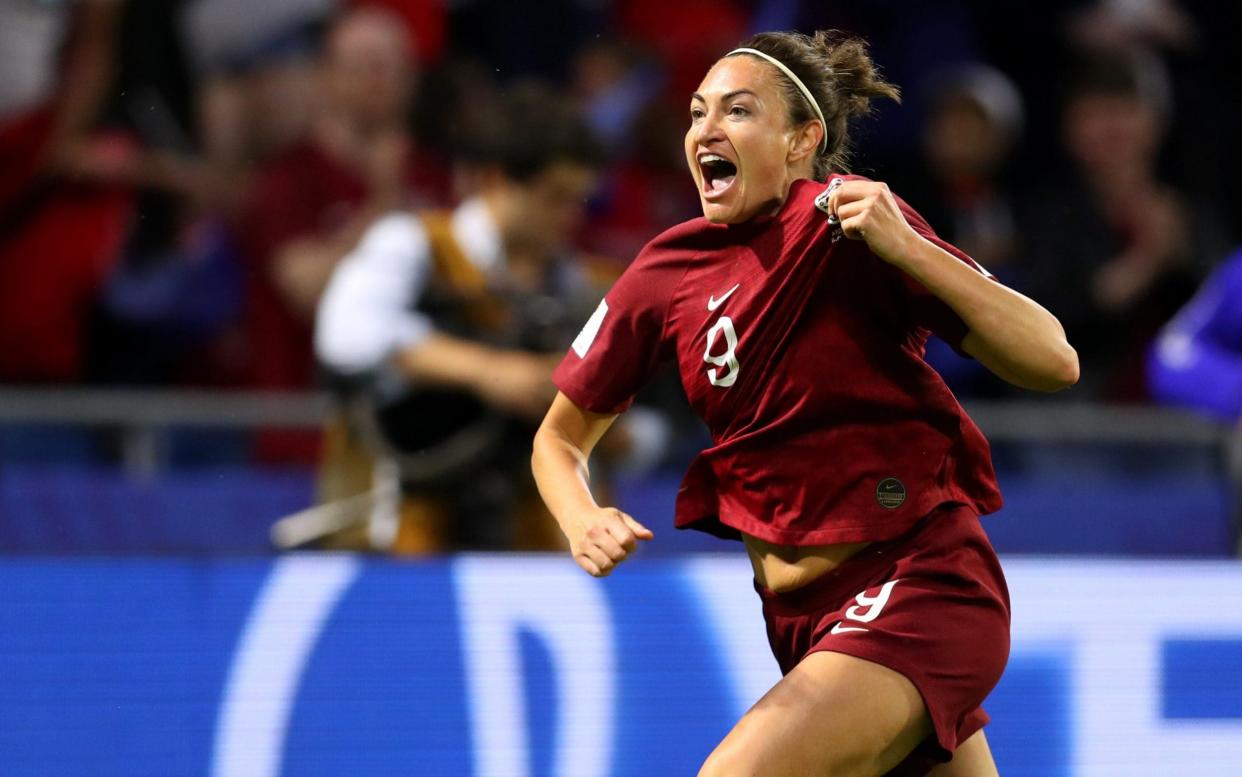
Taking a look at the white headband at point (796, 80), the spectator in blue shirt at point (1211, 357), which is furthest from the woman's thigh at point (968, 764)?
the spectator in blue shirt at point (1211, 357)

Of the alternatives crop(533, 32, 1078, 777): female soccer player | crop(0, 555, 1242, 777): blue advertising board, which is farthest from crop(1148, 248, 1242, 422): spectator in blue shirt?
crop(533, 32, 1078, 777): female soccer player

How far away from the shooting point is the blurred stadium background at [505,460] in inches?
129

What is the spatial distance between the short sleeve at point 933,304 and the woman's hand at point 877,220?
3.2 inches

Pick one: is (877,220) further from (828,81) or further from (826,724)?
(826,724)

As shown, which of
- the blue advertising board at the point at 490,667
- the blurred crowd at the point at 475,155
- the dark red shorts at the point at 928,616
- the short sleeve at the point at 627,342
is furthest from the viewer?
the blurred crowd at the point at 475,155

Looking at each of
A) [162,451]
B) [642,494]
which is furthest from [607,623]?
[162,451]

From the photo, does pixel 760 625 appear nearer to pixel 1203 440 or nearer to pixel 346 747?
pixel 346 747

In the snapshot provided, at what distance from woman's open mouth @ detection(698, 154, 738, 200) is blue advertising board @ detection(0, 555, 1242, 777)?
34.5 inches

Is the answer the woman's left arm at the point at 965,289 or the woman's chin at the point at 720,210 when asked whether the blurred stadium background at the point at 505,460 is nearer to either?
the woman's chin at the point at 720,210

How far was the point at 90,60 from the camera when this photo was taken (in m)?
5.76

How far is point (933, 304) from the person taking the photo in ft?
8.80

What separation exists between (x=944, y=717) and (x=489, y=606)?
1.01 m

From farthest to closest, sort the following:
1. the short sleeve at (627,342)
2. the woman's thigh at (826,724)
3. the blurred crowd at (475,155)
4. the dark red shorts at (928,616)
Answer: the blurred crowd at (475,155) → the short sleeve at (627,342) → the dark red shorts at (928,616) → the woman's thigh at (826,724)

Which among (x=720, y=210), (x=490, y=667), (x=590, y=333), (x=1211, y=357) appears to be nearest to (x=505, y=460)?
(x=490, y=667)
